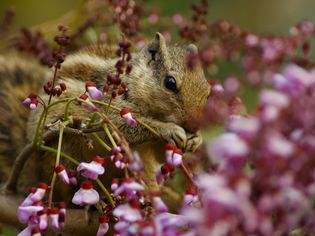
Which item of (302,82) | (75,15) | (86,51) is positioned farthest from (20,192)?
(302,82)

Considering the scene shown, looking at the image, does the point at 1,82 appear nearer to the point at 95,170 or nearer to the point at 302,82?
the point at 95,170

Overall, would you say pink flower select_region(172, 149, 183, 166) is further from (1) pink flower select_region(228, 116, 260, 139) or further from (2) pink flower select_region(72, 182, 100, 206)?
(1) pink flower select_region(228, 116, 260, 139)

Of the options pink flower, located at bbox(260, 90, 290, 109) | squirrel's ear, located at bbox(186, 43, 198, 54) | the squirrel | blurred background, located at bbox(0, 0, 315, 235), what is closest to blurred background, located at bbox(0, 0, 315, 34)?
→ blurred background, located at bbox(0, 0, 315, 235)

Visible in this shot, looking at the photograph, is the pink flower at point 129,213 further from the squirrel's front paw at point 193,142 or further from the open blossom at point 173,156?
the squirrel's front paw at point 193,142

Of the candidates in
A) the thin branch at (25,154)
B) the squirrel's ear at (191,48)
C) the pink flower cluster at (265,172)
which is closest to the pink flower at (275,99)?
the pink flower cluster at (265,172)

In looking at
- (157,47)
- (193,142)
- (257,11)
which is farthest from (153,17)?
(257,11)

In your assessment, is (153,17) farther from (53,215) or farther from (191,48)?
(53,215)
